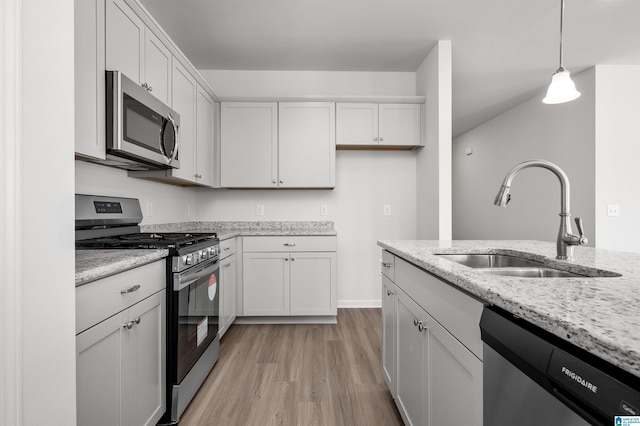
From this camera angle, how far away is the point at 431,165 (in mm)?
3066

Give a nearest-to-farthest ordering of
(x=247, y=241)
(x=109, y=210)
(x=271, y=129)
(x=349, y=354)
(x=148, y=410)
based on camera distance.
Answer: (x=148, y=410)
(x=109, y=210)
(x=349, y=354)
(x=247, y=241)
(x=271, y=129)

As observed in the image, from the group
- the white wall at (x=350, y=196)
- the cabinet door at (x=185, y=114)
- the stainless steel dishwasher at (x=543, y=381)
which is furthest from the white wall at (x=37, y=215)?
the white wall at (x=350, y=196)

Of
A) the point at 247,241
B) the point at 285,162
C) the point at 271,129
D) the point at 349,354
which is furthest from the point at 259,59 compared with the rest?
the point at 349,354

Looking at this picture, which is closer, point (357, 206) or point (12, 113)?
point (12, 113)

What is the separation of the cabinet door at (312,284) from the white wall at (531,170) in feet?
9.64

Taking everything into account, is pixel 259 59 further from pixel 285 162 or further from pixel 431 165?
pixel 431 165

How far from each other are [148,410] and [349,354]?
140cm

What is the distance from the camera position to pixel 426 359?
117 centimetres

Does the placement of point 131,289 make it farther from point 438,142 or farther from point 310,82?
point 310,82

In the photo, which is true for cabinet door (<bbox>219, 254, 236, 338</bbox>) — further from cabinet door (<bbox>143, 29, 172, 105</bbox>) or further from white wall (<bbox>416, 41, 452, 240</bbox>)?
white wall (<bbox>416, 41, 452, 240</bbox>)

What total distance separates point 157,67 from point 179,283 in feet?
4.73

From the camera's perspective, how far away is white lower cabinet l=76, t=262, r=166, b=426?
1023mm

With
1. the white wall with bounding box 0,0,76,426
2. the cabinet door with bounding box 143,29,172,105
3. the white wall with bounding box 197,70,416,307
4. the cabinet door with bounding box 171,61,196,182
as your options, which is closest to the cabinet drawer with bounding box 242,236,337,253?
the white wall with bounding box 197,70,416,307

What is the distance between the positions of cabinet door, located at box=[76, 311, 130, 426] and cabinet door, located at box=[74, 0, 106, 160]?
2.66ft
